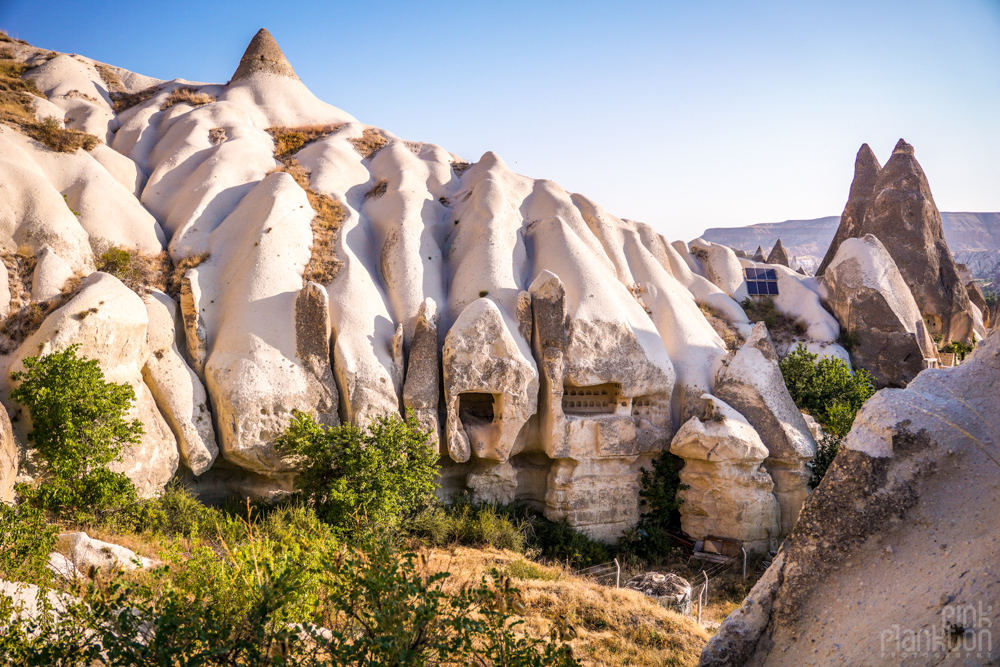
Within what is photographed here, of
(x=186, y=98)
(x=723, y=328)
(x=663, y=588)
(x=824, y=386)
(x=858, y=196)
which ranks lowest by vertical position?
(x=663, y=588)

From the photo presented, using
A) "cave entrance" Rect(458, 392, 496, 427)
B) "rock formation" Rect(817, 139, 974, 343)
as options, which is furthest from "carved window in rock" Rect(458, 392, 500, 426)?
"rock formation" Rect(817, 139, 974, 343)

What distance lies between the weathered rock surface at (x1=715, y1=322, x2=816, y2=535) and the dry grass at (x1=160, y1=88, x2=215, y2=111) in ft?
68.9

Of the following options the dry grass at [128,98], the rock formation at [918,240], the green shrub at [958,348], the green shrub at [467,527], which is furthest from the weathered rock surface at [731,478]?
the dry grass at [128,98]

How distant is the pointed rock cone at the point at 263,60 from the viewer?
1003 inches

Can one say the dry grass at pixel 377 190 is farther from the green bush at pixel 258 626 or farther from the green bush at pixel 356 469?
the green bush at pixel 258 626

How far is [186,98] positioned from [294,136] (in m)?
5.44

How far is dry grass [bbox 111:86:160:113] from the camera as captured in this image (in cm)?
2259

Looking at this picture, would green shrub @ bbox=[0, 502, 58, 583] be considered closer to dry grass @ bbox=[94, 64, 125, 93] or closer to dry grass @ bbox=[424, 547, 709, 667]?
dry grass @ bbox=[424, 547, 709, 667]

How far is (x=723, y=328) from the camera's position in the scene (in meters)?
19.3

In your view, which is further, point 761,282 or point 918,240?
point 918,240

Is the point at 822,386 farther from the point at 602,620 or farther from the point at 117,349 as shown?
the point at 117,349

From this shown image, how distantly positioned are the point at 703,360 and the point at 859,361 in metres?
7.66

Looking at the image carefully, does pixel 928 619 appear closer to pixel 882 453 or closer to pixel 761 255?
pixel 882 453
